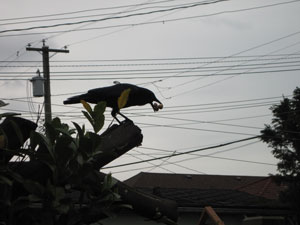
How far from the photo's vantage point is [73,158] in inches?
105

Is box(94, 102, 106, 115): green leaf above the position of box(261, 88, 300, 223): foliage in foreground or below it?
above

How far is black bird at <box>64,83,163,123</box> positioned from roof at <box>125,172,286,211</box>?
3.88 metres

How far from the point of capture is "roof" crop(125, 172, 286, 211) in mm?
13008

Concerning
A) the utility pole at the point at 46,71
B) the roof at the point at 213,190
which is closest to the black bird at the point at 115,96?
the roof at the point at 213,190

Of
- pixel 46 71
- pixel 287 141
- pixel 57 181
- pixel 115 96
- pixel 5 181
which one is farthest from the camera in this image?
pixel 46 71

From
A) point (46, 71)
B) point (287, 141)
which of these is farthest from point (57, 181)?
point (46, 71)

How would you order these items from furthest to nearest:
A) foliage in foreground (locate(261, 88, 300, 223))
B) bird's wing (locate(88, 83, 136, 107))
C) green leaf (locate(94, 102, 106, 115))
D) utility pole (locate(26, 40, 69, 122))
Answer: utility pole (locate(26, 40, 69, 122)) < foliage in foreground (locate(261, 88, 300, 223)) < bird's wing (locate(88, 83, 136, 107)) < green leaf (locate(94, 102, 106, 115))

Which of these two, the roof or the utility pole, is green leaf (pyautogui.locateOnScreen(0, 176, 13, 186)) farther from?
the utility pole

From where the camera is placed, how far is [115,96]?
3.55 m

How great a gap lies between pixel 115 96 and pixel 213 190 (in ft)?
44.0

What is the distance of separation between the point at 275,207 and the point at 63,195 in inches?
445

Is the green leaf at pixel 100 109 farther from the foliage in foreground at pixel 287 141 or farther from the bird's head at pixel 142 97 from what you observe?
the foliage in foreground at pixel 287 141

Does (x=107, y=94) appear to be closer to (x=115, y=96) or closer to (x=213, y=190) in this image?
(x=115, y=96)

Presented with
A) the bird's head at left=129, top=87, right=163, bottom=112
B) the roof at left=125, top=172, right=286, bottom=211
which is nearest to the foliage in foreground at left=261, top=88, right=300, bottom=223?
the roof at left=125, top=172, right=286, bottom=211
